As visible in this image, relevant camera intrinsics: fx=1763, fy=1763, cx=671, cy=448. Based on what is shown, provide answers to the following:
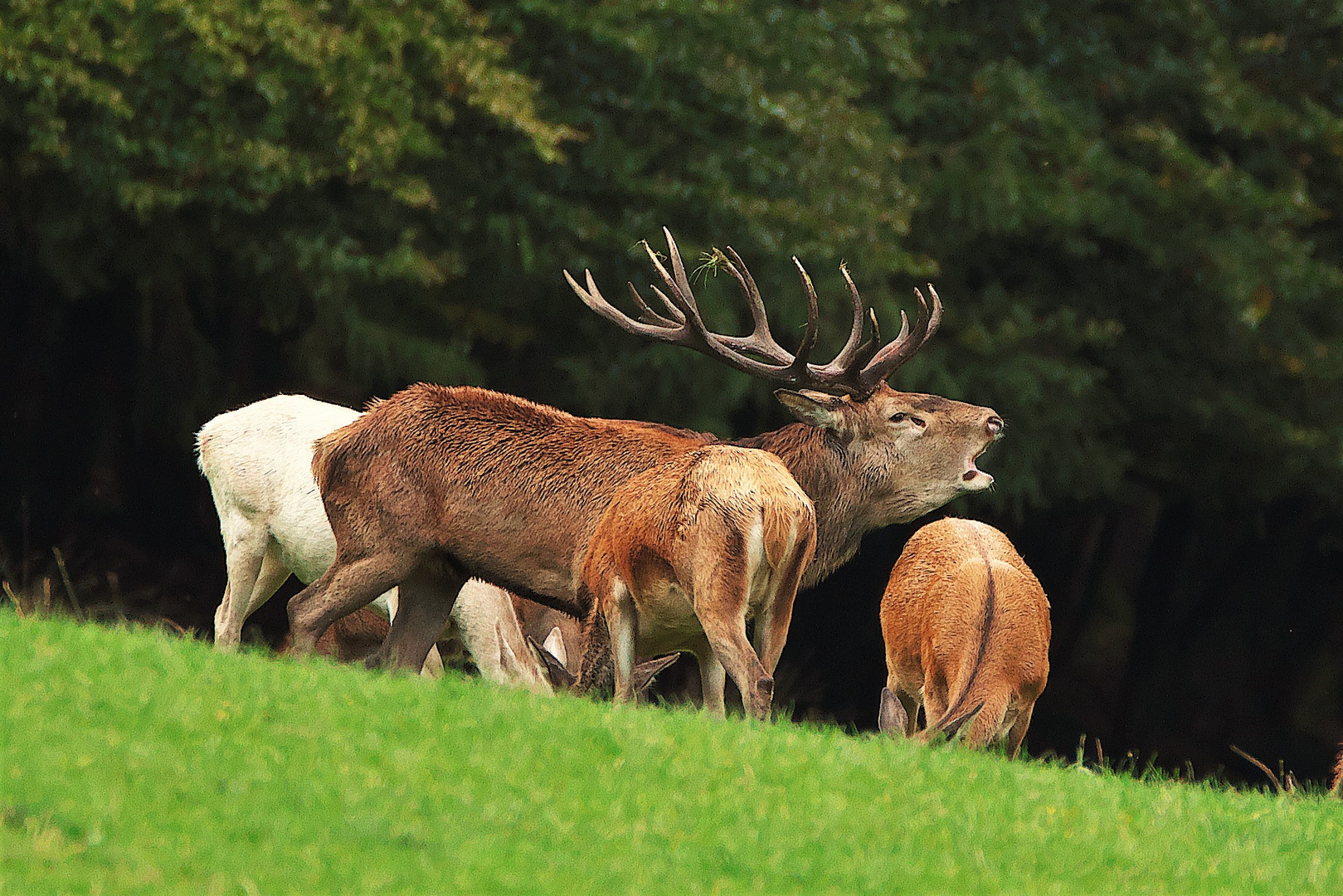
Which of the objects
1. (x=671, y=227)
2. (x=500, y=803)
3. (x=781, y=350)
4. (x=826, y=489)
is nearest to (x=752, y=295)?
(x=781, y=350)

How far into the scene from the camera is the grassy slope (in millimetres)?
4492

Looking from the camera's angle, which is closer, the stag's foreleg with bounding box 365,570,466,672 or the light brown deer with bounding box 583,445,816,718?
the light brown deer with bounding box 583,445,816,718

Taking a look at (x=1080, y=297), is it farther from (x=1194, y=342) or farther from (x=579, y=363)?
(x=579, y=363)

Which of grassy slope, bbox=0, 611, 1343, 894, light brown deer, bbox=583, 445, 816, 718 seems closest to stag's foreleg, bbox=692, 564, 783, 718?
light brown deer, bbox=583, 445, 816, 718

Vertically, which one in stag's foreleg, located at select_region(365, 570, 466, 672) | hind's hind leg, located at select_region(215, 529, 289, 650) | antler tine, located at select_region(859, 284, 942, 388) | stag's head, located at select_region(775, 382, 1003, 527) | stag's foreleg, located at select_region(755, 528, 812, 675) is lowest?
hind's hind leg, located at select_region(215, 529, 289, 650)

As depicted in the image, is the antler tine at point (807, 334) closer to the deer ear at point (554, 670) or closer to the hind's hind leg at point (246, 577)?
the deer ear at point (554, 670)

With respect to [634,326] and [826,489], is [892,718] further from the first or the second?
[634,326]

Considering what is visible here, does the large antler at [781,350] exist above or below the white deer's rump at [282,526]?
above

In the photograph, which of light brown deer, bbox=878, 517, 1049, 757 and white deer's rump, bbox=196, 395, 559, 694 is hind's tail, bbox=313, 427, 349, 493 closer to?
white deer's rump, bbox=196, 395, 559, 694

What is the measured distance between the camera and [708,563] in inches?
291

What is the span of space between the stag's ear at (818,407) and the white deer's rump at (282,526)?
7.38 feet

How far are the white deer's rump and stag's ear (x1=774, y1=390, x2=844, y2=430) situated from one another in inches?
88.6

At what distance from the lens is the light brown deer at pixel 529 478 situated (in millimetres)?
8336

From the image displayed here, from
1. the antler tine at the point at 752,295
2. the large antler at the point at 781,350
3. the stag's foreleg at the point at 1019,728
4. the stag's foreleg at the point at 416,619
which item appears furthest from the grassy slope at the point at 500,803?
the antler tine at the point at 752,295
